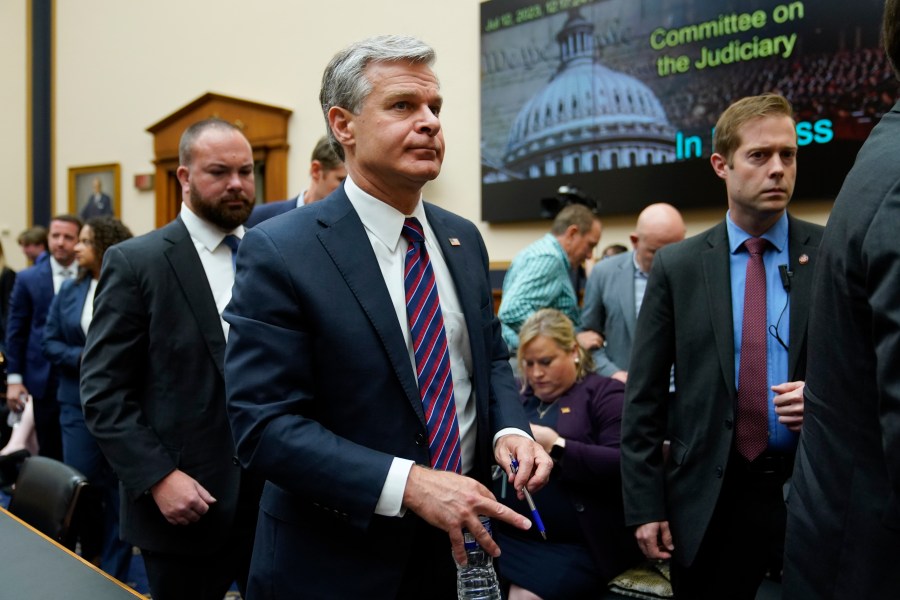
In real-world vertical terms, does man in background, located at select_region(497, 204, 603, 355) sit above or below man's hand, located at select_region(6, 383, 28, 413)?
above

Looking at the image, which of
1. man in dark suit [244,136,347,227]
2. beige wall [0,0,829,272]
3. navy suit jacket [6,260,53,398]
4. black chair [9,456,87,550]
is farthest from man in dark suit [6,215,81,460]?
beige wall [0,0,829,272]

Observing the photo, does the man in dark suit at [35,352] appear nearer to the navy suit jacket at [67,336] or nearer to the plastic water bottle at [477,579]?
the navy suit jacket at [67,336]

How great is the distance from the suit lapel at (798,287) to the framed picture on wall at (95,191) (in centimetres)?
880

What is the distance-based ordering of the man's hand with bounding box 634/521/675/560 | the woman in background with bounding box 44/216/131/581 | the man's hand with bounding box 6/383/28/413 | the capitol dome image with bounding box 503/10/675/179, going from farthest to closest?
1. the capitol dome image with bounding box 503/10/675/179
2. the man's hand with bounding box 6/383/28/413
3. the woman in background with bounding box 44/216/131/581
4. the man's hand with bounding box 634/521/675/560

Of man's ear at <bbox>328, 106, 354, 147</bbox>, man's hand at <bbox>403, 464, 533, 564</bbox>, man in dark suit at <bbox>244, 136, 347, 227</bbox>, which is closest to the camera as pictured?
man's hand at <bbox>403, 464, 533, 564</bbox>

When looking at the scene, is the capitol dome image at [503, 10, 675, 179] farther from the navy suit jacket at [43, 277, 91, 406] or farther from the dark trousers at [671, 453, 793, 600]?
the dark trousers at [671, 453, 793, 600]

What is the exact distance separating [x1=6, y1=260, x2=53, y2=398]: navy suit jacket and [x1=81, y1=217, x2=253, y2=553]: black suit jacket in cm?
289

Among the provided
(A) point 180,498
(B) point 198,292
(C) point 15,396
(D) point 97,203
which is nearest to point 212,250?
(B) point 198,292

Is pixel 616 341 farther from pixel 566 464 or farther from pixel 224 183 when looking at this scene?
pixel 224 183

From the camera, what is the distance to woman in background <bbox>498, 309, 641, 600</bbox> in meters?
2.61

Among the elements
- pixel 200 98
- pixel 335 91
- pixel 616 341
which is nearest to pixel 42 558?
pixel 335 91

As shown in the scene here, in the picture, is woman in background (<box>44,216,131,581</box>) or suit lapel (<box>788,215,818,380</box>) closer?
suit lapel (<box>788,215,818,380</box>)

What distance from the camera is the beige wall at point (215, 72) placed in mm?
6793

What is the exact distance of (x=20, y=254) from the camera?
10516mm
